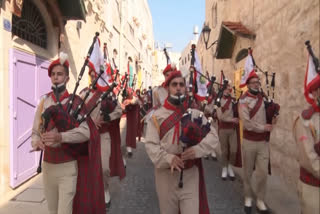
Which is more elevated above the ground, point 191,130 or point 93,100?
point 93,100

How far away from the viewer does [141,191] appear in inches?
215

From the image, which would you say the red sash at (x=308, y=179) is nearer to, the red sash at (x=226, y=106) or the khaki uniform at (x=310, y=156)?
the khaki uniform at (x=310, y=156)

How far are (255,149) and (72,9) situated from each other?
547 centimetres

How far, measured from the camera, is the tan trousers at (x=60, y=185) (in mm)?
2910

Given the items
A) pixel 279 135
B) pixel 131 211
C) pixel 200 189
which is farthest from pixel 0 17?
pixel 279 135

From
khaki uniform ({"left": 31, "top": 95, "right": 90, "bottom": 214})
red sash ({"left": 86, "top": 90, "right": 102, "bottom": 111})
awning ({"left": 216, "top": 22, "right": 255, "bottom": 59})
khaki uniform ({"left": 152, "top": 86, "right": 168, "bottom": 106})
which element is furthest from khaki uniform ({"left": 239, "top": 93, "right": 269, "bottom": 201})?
awning ({"left": 216, "top": 22, "right": 255, "bottom": 59})

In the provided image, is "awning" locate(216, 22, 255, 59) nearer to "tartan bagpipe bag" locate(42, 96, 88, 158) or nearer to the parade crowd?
the parade crowd

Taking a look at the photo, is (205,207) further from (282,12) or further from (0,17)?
(282,12)

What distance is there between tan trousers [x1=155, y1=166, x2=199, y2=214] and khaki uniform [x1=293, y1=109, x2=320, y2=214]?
3.35 ft

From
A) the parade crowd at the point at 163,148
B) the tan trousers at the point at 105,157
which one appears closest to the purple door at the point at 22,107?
the tan trousers at the point at 105,157

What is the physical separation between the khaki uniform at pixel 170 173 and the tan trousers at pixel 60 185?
85cm

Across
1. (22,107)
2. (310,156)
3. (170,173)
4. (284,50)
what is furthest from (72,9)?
(310,156)

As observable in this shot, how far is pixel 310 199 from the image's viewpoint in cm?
266

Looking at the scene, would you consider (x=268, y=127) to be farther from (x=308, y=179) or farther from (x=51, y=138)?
(x=51, y=138)
